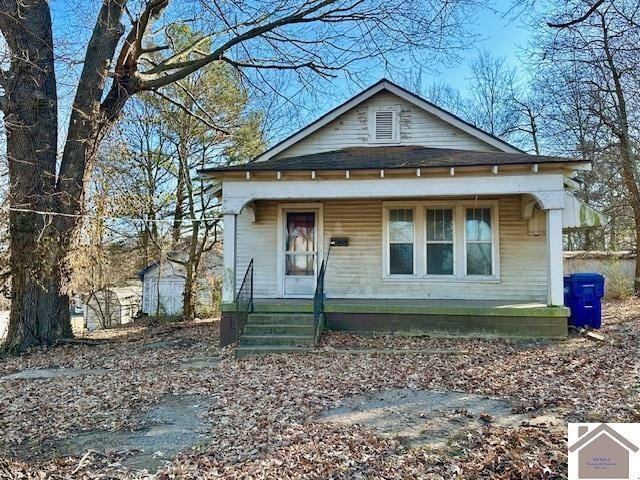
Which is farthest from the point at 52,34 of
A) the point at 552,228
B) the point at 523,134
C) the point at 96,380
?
the point at 523,134

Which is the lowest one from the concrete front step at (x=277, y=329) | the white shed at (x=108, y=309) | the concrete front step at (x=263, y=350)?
the white shed at (x=108, y=309)

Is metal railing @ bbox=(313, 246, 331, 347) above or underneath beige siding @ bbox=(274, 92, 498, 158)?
underneath

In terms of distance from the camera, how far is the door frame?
36.2 ft

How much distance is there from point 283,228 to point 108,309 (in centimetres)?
1283

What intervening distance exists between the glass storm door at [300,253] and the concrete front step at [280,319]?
190cm

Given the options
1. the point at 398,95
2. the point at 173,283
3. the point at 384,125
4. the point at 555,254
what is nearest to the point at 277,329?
the point at 555,254

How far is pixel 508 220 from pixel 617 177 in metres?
12.8

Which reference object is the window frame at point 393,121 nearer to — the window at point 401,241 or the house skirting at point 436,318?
the window at point 401,241

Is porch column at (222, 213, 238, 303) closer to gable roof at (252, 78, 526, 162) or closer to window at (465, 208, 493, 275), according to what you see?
gable roof at (252, 78, 526, 162)

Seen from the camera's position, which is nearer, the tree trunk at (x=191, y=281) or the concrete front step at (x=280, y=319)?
the concrete front step at (x=280, y=319)

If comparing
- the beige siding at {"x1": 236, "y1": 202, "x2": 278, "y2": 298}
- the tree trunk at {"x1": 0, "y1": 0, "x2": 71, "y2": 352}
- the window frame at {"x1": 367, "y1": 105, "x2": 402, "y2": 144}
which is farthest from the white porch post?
the tree trunk at {"x1": 0, "y1": 0, "x2": 71, "y2": 352}

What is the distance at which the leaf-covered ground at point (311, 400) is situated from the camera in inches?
148

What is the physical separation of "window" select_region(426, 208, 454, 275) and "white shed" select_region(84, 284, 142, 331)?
1279 cm

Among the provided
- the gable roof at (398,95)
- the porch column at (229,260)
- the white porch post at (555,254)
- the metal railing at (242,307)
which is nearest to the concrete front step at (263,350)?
the metal railing at (242,307)
